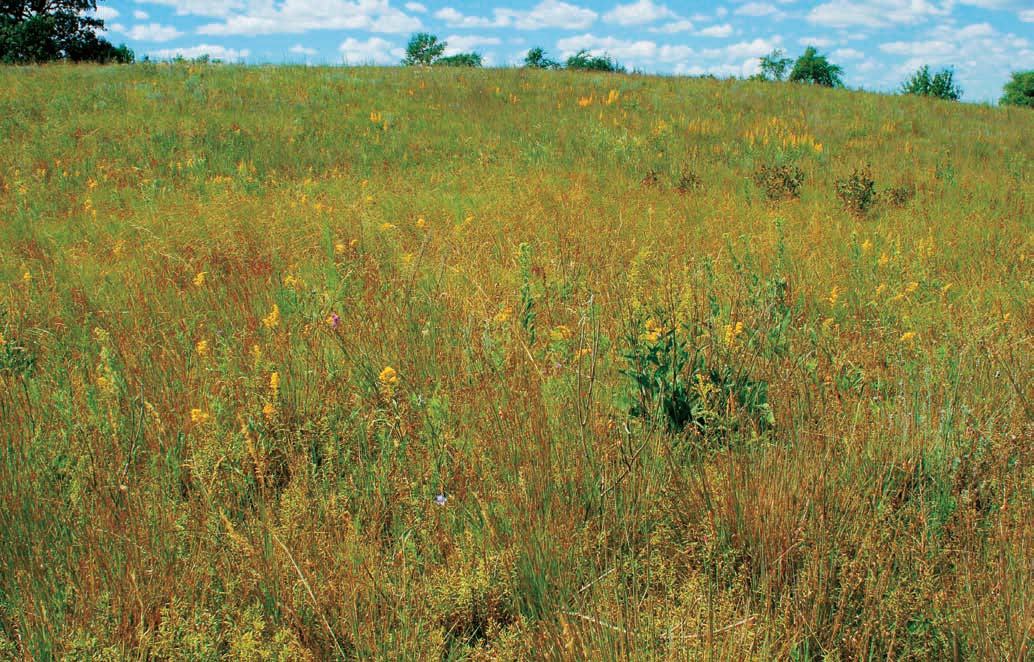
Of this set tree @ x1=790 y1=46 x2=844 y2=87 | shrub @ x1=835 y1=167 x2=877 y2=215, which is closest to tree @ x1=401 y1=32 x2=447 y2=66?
tree @ x1=790 y1=46 x2=844 y2=87

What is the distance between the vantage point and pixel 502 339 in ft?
10.1

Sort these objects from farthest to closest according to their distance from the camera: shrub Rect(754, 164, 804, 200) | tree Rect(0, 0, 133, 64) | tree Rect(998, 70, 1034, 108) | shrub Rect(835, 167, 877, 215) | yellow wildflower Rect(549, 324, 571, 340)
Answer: tree Rect(998, 70, 1034, 108)
tree Rect(0, 0, 133, 64)
shrub Rect(754, 164, 804, 200)
shrub Rect(835, 167, 877, 215)
yellow wildflower Rect(549, 324, 571, 340)

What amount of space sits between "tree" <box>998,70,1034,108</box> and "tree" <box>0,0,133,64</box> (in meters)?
78.7

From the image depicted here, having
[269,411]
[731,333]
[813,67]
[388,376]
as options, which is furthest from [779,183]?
[813,67]

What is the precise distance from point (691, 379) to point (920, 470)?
2.62 ft

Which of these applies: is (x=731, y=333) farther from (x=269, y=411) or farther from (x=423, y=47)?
(x=423, y=47)

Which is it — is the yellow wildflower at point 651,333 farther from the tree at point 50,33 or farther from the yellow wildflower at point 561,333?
the tree at point 50,33

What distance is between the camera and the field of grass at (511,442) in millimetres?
1608

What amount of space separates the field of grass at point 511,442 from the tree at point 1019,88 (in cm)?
8061

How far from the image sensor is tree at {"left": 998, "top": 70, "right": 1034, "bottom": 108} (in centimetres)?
6706

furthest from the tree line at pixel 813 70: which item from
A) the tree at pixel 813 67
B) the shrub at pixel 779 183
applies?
the shrub at pixel 779 183

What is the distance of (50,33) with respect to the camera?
3020cm

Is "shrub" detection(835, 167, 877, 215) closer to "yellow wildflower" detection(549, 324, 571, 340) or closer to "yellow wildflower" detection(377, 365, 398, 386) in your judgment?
"yellow wildflower" detection(549, 324, 571, 340)

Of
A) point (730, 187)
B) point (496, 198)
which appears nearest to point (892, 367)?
point (496, 198)
